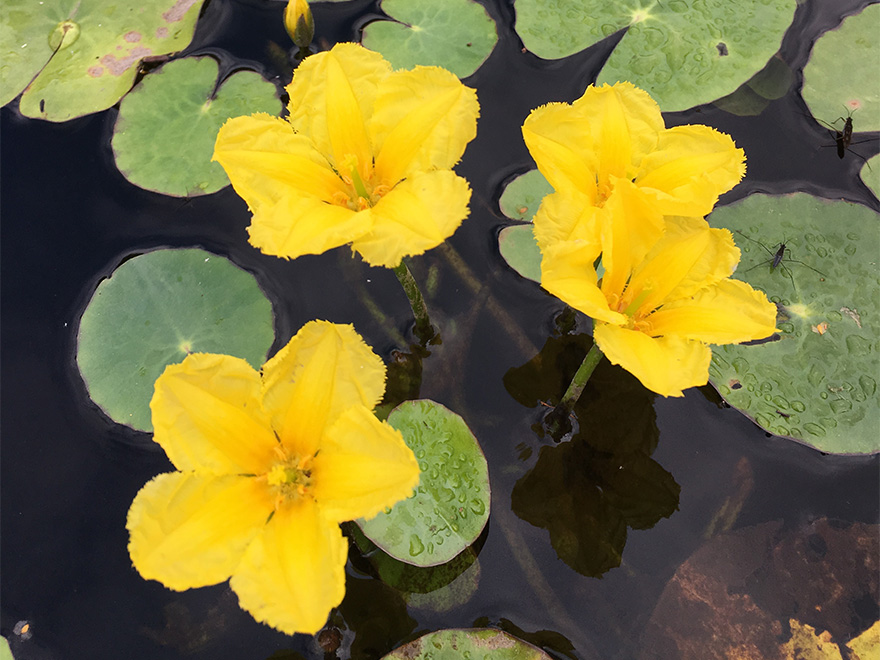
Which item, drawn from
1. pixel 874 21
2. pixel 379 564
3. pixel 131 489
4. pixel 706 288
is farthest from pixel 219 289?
pixel 874 21

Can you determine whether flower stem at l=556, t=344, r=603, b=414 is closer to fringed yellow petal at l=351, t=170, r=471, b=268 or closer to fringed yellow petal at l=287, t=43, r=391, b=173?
fringed yellow petal at l=351, t=170, r=471, b=268

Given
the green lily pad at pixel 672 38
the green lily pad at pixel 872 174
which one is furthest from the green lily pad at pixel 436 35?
the green lily pad at pixel 872 174

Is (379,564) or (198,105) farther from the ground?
(198,105)

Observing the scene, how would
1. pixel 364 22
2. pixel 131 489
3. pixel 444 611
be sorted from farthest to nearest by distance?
pixel 364 22 < pixel 131 489 < pixel 444 611

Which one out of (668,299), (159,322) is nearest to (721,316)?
(668,299)

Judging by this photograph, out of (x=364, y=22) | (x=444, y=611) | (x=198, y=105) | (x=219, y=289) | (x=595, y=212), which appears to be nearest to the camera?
(x=595, y=212)

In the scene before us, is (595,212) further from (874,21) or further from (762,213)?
(874,21)
